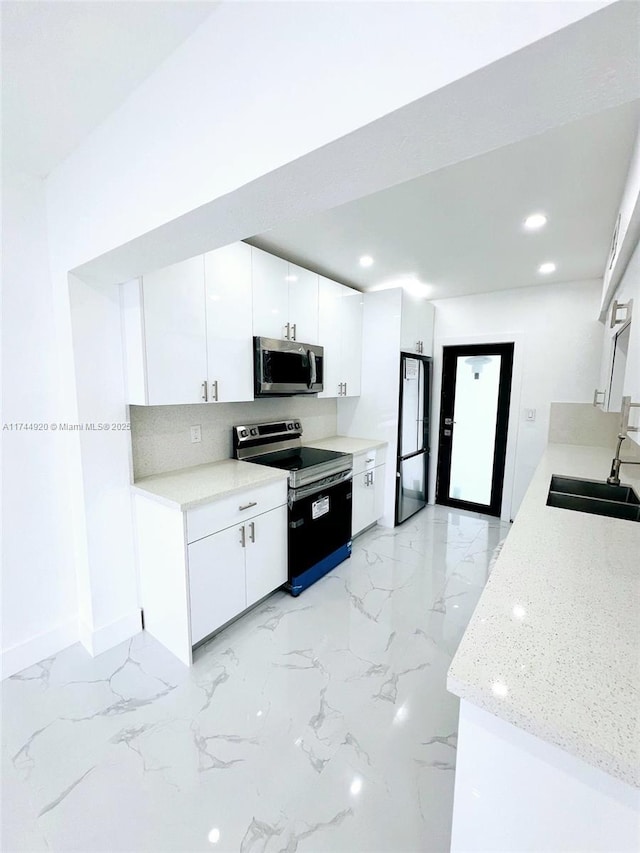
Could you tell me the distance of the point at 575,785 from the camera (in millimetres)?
650

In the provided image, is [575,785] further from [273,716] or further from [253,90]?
[253,90]

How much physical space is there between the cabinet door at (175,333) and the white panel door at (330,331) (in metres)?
1.18

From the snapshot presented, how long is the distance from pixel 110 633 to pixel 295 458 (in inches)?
59.8

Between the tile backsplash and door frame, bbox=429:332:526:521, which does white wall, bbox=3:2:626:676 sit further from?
door frame, bbox=429:332:526:521

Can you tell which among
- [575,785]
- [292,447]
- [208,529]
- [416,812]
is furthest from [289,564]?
[575,785]

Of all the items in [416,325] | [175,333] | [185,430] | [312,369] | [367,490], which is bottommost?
[367,490]

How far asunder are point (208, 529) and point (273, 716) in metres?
0.88

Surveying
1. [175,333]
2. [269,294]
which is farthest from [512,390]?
[175,333]

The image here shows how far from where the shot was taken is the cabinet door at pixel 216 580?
187 cm

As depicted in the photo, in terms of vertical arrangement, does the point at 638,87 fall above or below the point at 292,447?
above

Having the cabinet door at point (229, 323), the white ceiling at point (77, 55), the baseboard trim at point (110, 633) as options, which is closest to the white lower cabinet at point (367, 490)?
the cabinet door at point (229, 323)

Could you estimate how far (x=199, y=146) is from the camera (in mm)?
978

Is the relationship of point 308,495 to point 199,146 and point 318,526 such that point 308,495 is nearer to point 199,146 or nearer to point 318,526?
point 318,526

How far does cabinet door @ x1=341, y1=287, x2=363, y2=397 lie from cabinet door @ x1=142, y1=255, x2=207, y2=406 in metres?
1.51
